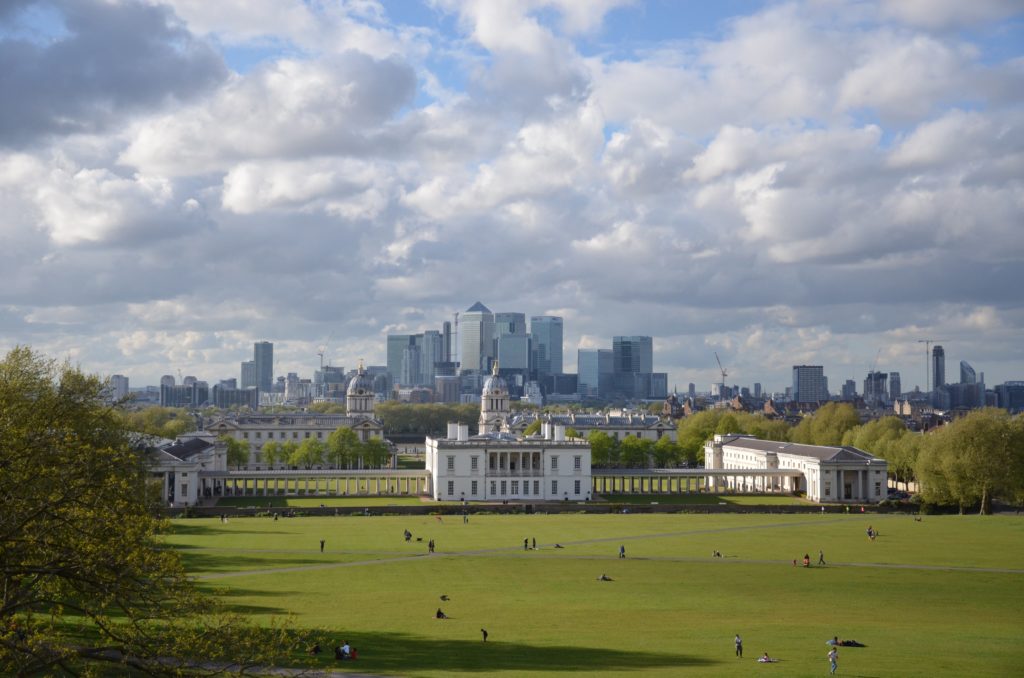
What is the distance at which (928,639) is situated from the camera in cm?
3991

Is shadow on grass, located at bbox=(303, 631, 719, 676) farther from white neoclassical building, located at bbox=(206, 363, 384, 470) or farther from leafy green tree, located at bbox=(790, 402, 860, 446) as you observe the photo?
white neoclassical building, located at bbox=(206, 363, 384, 470)

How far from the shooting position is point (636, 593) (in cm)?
5062

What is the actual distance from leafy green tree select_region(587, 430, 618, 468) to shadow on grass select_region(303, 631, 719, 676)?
95.2 meters

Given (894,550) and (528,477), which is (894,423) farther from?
(894,550)

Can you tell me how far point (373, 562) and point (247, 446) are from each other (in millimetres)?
86342

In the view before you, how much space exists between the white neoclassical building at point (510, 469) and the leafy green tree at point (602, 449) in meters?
19.2

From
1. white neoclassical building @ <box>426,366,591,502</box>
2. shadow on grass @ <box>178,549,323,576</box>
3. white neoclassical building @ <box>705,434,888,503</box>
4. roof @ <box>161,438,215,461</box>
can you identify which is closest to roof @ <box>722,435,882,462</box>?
white neoclassical building @ <box>705,434,888,503</box>

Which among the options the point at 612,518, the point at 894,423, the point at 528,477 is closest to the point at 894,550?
the point at 612,518

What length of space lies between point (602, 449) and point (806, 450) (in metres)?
26.2

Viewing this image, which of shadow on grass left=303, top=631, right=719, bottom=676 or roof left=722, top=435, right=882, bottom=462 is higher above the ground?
roof left=722, top=435, right=882, bottom=462

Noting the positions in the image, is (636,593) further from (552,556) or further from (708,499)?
(708,499)

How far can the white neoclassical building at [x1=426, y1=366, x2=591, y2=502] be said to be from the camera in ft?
369

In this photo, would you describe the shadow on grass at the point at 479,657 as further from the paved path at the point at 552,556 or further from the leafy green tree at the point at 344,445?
the leafy green tree at the point at 344,445

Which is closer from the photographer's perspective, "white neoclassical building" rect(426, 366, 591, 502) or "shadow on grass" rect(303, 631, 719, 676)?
"shadow on grass" rect(303, 631, 719, 676)
